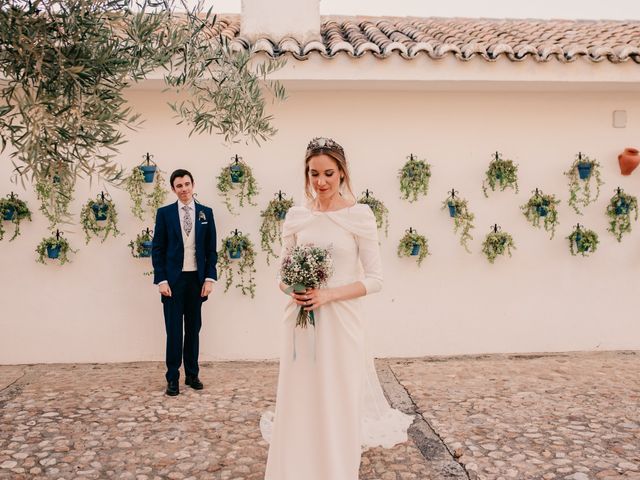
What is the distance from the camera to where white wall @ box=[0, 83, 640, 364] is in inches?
276

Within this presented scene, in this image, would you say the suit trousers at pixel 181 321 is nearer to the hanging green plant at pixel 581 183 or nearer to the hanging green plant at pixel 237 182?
the hanging green plant at pixel 237 182

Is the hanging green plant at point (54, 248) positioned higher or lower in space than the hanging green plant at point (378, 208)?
lower

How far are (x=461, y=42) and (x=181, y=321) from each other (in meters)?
4.74

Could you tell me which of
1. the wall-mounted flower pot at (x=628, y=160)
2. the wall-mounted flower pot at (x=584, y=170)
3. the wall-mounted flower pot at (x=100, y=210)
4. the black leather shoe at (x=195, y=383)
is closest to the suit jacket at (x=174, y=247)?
the black leather shoe at (x=195, y=383)

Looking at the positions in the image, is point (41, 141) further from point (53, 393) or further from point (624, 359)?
point (624, 359)

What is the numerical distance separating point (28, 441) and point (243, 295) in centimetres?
300

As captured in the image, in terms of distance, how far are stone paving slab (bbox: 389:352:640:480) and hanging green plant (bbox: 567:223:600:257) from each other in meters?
1.32

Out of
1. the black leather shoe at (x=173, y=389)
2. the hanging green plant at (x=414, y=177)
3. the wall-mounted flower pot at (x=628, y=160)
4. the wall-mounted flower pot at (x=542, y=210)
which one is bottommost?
the black leather shoe at (x=173, y=389)

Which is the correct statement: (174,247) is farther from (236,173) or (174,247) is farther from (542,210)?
(542,210)

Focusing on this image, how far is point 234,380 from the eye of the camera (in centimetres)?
633

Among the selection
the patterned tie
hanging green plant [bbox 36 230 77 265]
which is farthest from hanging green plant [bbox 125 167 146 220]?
the patterned tie

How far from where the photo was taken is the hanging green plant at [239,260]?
22.6 ft

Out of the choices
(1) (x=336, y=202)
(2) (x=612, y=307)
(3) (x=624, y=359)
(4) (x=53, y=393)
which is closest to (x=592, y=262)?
(2) (x=612, y=307)

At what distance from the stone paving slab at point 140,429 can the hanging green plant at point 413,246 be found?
213 centimetres
